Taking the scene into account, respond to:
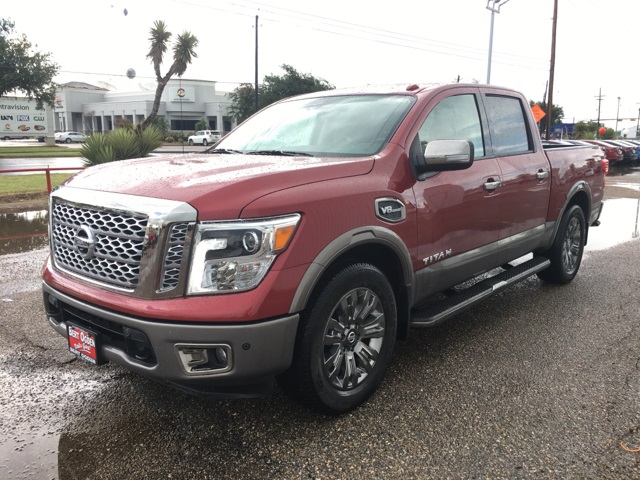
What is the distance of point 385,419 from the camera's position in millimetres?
3129

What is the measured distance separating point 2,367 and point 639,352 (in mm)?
4594

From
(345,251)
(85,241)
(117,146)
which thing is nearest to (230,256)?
(345,251)

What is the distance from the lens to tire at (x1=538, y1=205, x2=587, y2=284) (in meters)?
5.59

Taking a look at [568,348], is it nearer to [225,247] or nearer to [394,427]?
[394,427]

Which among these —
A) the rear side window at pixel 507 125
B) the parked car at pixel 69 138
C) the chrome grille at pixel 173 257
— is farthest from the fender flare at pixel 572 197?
the parked car at pixel 69 138

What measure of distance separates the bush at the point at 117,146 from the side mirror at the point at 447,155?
1057 cm

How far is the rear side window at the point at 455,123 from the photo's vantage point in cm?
378

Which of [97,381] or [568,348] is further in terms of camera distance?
[568,348]

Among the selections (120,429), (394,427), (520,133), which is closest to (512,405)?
(394,427)

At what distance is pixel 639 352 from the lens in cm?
411

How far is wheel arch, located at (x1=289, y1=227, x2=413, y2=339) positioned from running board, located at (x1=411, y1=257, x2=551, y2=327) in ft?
0.61

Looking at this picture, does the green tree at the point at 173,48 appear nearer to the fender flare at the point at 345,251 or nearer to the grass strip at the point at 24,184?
the grass strip at the point at 24,184

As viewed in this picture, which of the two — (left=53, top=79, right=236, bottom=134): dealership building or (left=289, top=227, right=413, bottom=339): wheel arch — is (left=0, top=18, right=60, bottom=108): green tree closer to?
(left=53, top=79, right=236, bottom=134): dealership building

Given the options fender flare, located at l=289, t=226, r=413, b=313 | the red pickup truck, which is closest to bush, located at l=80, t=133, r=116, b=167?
the red pickup truck
